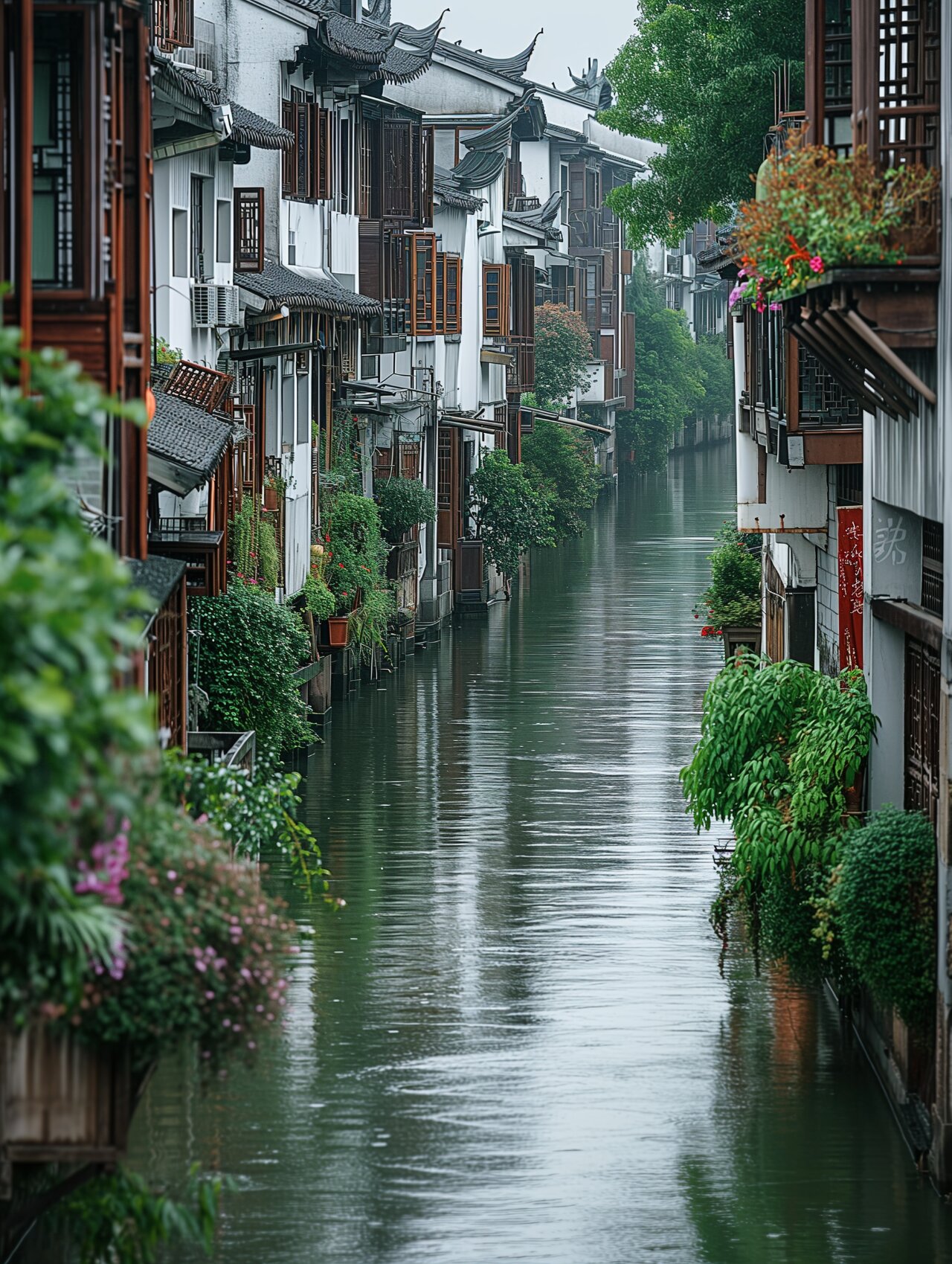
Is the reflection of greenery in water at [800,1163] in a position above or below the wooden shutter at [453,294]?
below

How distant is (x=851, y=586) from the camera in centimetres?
2030

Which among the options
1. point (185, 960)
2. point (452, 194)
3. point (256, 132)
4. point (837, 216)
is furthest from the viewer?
point (452, 194)

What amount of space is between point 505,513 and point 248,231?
21.8 meters

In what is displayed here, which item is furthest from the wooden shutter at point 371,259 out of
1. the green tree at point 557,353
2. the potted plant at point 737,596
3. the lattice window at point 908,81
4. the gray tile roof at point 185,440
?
the lattice window at point 908,81

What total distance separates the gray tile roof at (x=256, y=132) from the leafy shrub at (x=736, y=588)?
9975 mm

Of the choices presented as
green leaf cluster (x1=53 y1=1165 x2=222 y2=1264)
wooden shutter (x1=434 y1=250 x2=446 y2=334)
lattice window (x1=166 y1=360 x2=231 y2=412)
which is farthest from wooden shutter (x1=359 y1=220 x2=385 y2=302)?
green leaf cluster (x1=53 y1=1165 x2=222 y2=1264)

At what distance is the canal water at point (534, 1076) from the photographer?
15281 mm

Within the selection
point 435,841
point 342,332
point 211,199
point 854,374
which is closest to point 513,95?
point 342,332

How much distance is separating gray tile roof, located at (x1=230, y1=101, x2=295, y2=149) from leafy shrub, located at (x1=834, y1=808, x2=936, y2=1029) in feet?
55.1

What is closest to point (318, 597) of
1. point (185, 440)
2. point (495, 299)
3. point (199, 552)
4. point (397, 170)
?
point (397, 170)

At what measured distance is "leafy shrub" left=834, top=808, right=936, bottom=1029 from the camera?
50.2 feet

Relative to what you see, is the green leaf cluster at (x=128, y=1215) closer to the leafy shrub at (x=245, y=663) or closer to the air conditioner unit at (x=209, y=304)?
the leafy shrub at (x=245, y=663)

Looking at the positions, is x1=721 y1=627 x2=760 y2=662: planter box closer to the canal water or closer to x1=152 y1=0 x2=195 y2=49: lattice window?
the canal water

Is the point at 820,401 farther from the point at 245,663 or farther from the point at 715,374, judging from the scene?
the point at 715,374
